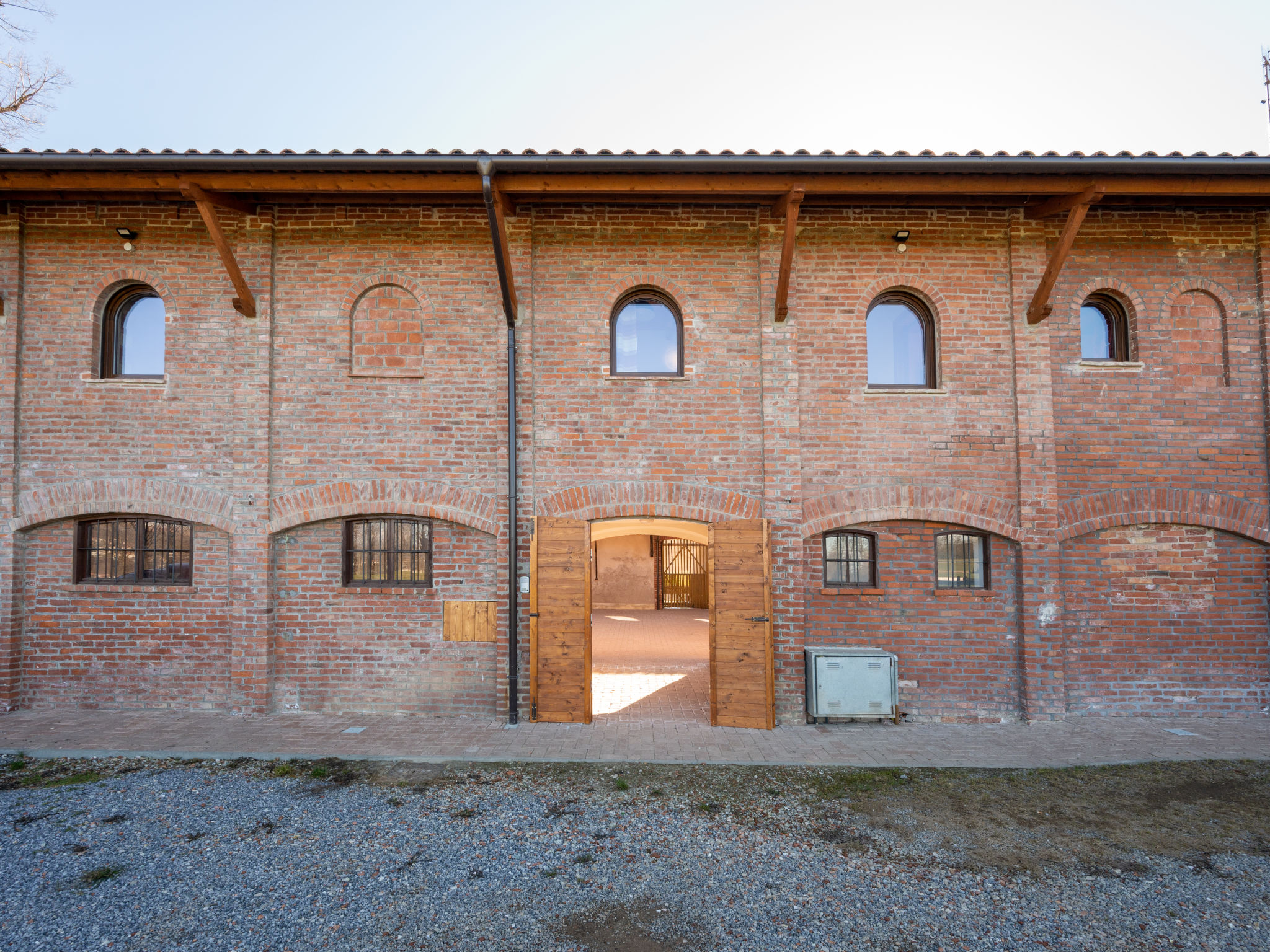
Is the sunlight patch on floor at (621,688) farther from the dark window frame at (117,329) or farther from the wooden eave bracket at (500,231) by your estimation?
the dark window frame at (117,329)

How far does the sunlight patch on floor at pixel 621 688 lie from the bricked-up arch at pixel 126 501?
4.99 metres

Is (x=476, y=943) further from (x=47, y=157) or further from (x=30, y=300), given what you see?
(x=30, y=300)

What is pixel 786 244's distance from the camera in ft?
22.2

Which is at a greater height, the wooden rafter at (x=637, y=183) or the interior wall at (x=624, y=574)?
the wooden rafter at (x=637, y=183)

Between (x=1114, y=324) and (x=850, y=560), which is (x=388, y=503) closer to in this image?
(x=850, y=560)

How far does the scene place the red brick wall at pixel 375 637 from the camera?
7230mm

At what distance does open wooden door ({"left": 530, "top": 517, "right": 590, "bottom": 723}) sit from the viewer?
7016mm

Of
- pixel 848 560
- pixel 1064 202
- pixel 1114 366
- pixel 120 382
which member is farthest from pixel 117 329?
pixel 1114 366

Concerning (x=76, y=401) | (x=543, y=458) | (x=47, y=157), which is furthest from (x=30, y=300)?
(x=543, y=458)

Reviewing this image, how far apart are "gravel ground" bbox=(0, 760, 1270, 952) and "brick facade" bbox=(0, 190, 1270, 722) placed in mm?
2340

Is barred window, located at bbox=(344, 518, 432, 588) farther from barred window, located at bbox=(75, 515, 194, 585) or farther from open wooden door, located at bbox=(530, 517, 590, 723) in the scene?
barred window, located at bbox=(75, 515, 194, 585)

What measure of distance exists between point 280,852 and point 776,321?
6.89 m

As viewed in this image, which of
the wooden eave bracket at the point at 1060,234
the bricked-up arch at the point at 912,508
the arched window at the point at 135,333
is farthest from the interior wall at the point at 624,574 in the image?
Result: the wooden eave bracket at the point at 1060,234

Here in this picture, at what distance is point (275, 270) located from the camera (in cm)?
745
